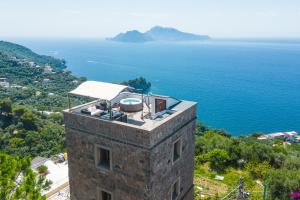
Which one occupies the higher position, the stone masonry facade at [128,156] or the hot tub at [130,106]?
the hot tub at [130,106]

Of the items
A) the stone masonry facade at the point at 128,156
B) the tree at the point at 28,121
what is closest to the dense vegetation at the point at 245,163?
the stone masonry facade at the point at 128,156

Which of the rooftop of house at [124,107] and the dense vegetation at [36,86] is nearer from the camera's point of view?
the rooftop of house at [124,107]

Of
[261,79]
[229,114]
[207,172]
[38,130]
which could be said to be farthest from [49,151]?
[261,79]

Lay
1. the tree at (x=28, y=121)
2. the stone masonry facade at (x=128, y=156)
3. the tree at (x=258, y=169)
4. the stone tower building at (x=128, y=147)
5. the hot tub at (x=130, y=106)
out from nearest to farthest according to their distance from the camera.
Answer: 1. the stone masonry facade at (x=128, y=156)
2. the stone tower building at (x=128, y=147)
3. the hot tub at (x=130, y=106)
4. the tree at (x=258, y=169)
5. the tree at (x=28, y=121)

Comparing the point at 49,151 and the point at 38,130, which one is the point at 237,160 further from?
the point at 38,130

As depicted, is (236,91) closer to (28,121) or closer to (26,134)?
(28,121)

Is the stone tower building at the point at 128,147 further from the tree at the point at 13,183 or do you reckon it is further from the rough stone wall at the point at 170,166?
the tree at the point at 13,183

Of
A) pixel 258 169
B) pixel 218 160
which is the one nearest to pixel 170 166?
pixel 258 169
